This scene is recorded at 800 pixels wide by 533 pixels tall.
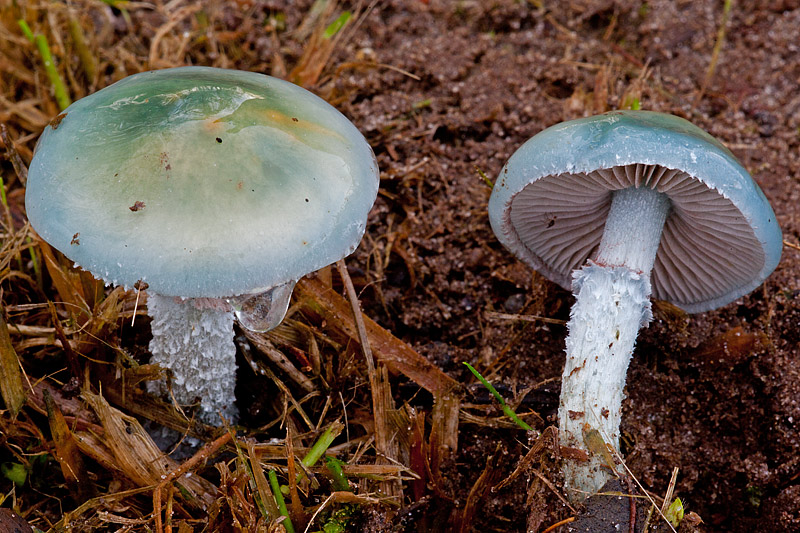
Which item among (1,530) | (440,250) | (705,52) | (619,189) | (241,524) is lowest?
(1,530)

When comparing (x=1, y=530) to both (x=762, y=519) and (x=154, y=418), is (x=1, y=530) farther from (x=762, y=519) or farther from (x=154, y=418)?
(x=762, y=519)

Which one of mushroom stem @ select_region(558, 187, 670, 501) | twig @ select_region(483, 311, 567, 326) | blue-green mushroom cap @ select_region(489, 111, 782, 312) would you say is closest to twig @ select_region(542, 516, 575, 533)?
mushroom stem @ select_region(558, 187, 670, 501)

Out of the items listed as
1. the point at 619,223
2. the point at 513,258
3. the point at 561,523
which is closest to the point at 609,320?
the point at 619,223

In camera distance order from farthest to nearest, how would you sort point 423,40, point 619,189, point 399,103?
point 423,40 < point 399,103 < point 619,189

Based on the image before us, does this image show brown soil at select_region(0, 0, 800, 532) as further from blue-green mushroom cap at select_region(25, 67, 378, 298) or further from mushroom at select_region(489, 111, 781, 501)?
blue-green mushroom cap at select_region(25, 67, 378, 298)

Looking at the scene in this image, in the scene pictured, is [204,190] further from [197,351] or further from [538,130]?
[538,130]

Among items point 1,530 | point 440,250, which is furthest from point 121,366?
point 440,250
